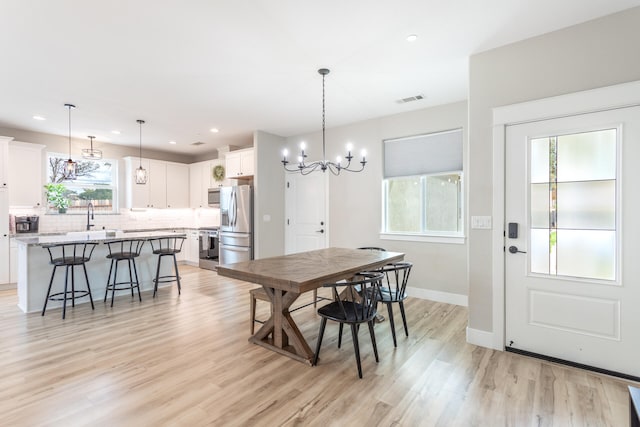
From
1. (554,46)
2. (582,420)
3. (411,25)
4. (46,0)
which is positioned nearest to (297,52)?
(411,25)

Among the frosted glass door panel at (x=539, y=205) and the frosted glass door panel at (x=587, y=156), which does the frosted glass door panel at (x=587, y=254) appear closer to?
the frosted glass door panel at (x=539, y=205)

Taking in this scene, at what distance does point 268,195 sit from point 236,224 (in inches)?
33.9

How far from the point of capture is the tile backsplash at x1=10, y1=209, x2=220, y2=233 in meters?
5.83

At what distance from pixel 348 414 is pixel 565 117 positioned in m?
2.86

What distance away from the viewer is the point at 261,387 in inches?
88.0

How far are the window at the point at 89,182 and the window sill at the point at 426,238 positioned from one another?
591cm

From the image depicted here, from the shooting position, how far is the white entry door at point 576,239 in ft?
7.75

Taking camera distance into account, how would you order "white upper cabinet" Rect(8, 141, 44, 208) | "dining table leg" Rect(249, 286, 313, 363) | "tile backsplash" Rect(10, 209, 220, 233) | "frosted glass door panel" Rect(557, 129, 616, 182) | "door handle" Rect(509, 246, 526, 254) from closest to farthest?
"frosted glass door panel" Rect(557, 129, 616, 182)
"dining table leg" Rect(249, 286, 313, 363)
"door handle" Rect(509, 246, 526, 254)
"white upper cabinet" Rect(8, 141, 44, 208)
"tile backsplash" Rect(10, 209, 220, 233)

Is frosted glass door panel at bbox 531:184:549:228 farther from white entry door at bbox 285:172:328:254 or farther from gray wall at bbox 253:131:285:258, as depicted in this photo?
gray wall at bbox 253:131:285:258

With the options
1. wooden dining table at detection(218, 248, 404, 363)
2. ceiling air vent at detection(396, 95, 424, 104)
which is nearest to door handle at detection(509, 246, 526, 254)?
wooden dining table at detection(218, 248, 404, 363)

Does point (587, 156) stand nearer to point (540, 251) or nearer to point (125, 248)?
point (540, 251)

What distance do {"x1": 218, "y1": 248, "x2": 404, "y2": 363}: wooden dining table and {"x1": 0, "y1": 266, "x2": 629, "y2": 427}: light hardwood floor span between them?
0.45ft

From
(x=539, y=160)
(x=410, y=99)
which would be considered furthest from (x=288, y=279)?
(x=410, y=99)

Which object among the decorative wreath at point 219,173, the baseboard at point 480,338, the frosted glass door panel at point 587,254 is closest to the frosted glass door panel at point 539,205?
the frosted glass door panel at point 587,254
